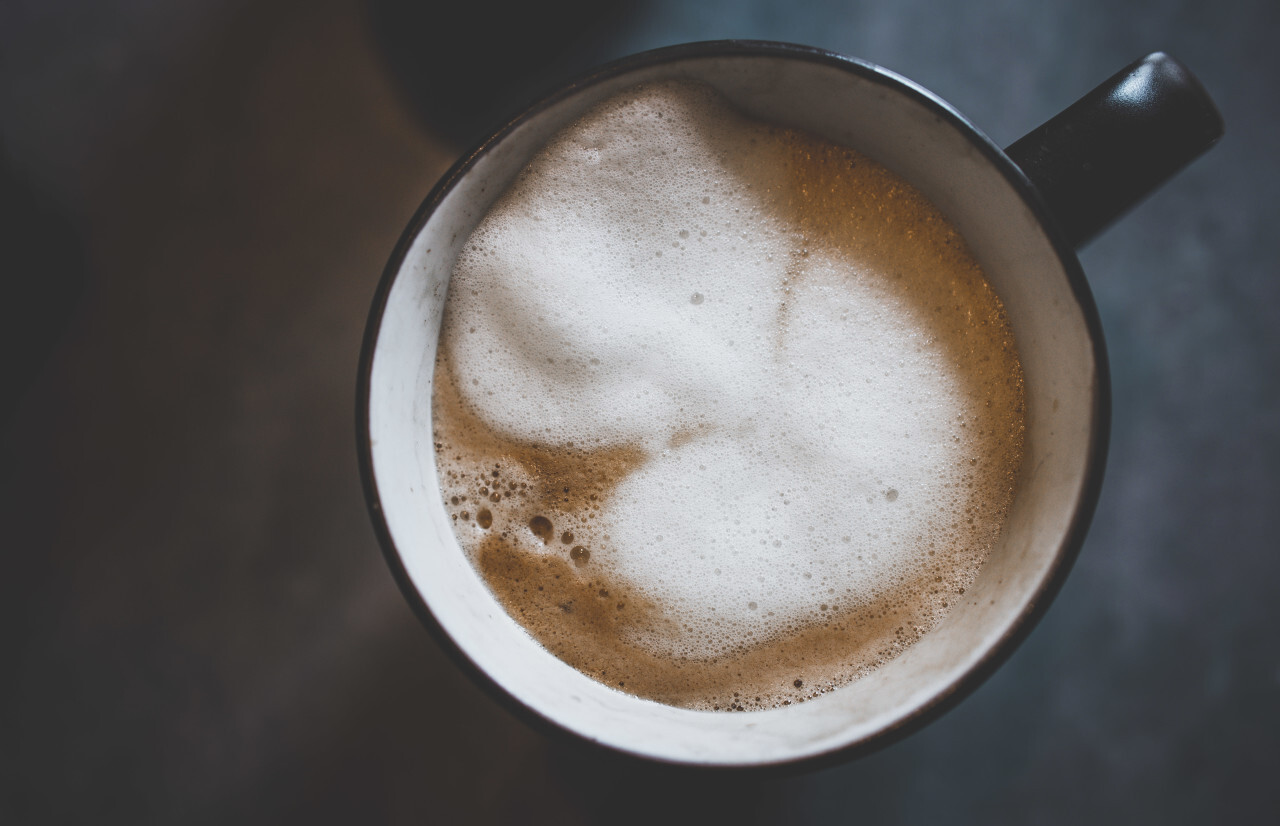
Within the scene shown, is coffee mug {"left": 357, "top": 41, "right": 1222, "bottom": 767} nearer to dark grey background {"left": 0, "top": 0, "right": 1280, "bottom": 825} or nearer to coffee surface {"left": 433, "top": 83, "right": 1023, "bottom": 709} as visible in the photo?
coffee surface {"left": 433, "top": 83, "right": 1023, "bottom": 709}

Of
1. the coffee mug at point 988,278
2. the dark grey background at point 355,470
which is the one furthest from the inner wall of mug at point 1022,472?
the dark grey background at point 355,470

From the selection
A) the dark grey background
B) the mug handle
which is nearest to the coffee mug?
the mug handle

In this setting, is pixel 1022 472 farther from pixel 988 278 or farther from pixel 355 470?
pixel 355 470

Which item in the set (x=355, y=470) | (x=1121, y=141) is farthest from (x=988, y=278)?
(x=355, y=470)

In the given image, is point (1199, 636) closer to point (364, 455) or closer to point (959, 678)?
point (959, 678)

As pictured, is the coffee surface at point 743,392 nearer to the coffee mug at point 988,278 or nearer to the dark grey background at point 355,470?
the coffee mug at point 988,278

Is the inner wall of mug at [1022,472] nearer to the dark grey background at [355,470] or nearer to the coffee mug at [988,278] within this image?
the coffee mug at [988,278]

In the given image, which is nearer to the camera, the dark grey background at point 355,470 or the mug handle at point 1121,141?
the mug handle at point 1121,141
